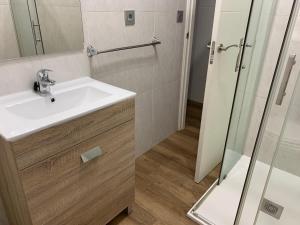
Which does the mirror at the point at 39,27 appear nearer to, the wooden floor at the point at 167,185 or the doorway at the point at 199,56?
the wooden floor at the point at 167,185

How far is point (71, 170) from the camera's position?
107cm

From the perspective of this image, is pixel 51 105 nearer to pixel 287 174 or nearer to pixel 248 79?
pixel 248 79

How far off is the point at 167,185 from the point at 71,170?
1.00 m

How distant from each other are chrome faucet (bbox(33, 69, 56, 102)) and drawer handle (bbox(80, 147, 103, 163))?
355 millimetres

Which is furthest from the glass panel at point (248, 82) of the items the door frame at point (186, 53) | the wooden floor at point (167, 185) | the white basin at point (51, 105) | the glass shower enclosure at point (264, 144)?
the white basin at point (51, 105)

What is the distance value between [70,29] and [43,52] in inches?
8.4

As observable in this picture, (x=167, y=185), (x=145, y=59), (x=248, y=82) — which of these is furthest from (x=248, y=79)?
(x=167, y=185)

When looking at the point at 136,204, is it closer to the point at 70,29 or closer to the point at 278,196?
the point at 278,196

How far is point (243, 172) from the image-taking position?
1983mm

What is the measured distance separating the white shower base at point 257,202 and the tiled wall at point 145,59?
0.78 m

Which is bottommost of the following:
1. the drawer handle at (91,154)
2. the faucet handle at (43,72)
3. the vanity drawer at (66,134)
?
the drawer handle at (91,154)

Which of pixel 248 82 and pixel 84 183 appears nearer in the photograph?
pixel 84 183

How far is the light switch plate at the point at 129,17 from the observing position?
5.18 ft

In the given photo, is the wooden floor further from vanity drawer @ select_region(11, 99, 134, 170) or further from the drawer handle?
vanity drawer @ select_region(11, 99, 134, 170)
